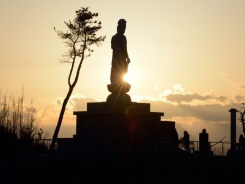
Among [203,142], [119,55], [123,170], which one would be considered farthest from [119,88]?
[123,170]

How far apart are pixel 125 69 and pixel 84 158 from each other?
5591mm

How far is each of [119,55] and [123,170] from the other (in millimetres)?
6987

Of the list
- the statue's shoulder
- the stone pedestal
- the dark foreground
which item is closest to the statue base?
the stone pedestal

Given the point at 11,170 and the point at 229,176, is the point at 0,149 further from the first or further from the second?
the point at 229,176

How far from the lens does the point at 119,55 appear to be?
28.4 metres

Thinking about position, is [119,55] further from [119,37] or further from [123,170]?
[123,170]

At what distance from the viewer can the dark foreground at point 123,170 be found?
22.6m

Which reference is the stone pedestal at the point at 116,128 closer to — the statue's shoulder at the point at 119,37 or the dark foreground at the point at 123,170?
the statue's shoulder at the point at 119,37

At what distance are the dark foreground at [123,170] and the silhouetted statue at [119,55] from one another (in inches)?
210

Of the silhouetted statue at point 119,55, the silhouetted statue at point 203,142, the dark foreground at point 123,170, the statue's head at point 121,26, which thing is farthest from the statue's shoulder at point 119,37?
the dark foreground at point 123,170

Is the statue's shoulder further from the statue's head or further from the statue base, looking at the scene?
the statue base

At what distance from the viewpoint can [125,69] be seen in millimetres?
28484

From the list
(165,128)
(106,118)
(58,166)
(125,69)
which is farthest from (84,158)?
(165,128)

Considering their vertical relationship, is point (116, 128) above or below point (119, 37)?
below
